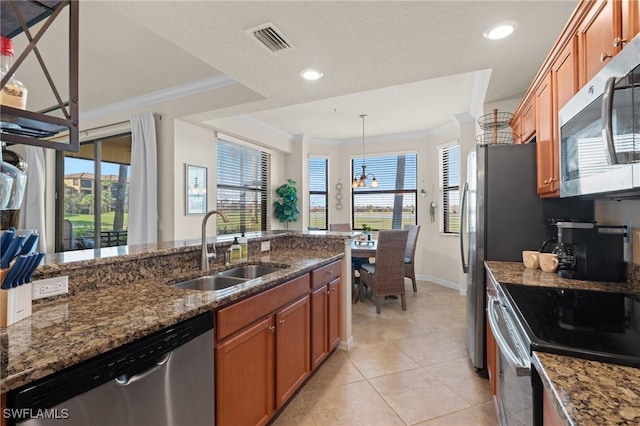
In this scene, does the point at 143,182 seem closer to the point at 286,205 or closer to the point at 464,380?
the point at 286,205

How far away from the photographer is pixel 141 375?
1.08 metres

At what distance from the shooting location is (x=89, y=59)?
2896mm

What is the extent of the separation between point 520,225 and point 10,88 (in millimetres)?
2922

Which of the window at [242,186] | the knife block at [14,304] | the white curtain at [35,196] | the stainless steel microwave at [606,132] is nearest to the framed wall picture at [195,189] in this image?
the window at [242,186]

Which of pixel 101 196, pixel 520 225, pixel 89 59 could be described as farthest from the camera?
pixel 101 196

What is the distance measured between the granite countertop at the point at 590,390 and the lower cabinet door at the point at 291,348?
1394 mm

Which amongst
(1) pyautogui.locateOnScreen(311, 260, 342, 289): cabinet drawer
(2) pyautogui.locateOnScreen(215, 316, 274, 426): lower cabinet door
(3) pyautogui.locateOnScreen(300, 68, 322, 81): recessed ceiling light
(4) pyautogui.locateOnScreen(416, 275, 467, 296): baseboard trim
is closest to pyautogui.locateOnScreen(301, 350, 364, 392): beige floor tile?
(2) pyautogui.locateOnScreen(215, 316, 274, 426): lower cabinet door

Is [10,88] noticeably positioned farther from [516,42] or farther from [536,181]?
[536,181]

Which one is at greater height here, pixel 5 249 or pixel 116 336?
pixel 5 249

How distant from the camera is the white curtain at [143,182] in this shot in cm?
374

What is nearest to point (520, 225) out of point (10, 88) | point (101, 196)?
point (10, 88)

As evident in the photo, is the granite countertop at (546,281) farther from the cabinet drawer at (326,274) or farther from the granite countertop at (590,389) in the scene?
the cabinet drawer at (326,274)

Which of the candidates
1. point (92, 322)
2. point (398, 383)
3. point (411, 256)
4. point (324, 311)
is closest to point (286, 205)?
point (411, 256)

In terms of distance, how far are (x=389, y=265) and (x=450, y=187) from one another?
2.31 metres
